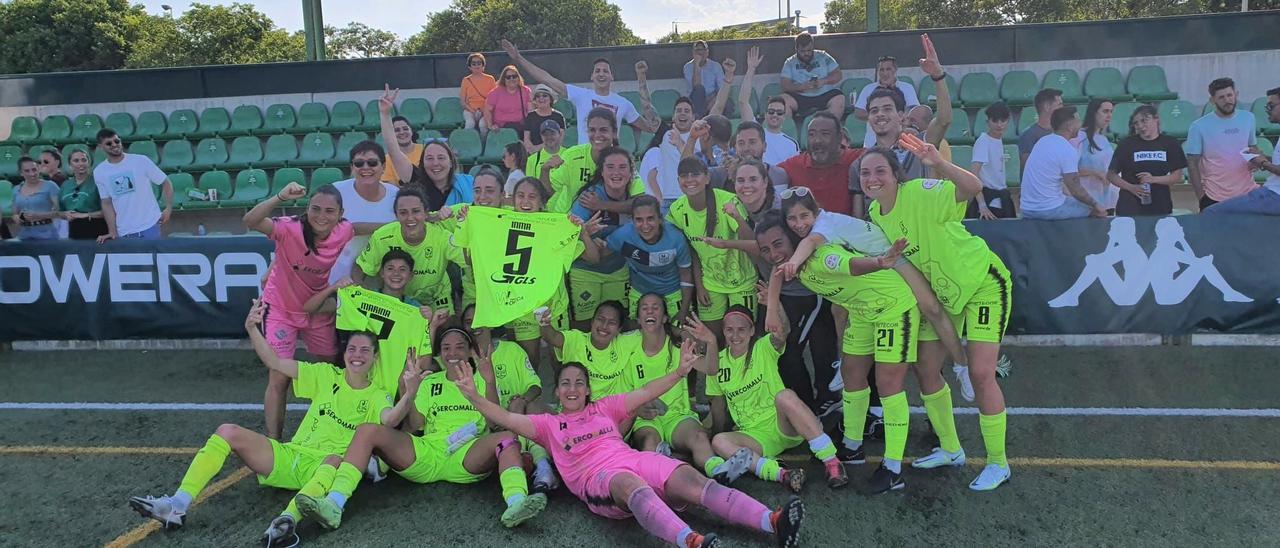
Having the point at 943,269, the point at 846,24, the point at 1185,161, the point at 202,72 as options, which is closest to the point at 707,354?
the point at 943,269

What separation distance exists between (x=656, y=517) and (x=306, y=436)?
209cm

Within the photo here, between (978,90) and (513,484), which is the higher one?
(978,90)

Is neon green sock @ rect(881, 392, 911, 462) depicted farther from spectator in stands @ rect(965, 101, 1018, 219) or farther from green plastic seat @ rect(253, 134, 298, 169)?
green plastic seat @ rect(253, 134, 298, 169)

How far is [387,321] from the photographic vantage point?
16.5 feet

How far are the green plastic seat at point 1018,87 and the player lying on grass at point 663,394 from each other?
9690 millimetres

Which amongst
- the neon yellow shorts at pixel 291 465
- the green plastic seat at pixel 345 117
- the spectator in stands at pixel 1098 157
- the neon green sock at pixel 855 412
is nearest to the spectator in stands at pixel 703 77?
the spectator in stands at pixel 1098 157

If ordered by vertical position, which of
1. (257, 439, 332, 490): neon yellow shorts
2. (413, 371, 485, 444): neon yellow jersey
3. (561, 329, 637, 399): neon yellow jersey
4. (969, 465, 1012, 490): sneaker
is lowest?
(969, 465, 1012, 490): sneaker

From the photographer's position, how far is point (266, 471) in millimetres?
4336

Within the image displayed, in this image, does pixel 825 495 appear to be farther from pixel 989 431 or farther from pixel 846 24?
pixel 846 24

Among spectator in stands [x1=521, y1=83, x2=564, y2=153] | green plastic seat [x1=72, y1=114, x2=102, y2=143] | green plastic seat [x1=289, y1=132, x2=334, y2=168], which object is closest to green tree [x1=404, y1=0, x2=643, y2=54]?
green plastic seat [x1=72, y1=114, x2=102, y2=143]

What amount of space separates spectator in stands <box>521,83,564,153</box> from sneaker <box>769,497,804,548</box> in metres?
5.73

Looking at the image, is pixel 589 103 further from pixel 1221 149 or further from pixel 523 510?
pixel 1221 149

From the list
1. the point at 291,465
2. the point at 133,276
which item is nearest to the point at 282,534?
the point at 291,465

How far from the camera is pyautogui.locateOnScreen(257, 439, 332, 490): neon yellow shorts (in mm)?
4359
